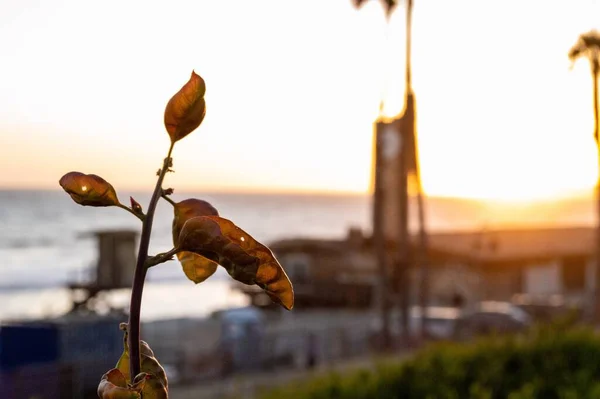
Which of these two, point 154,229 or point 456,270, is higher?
point 154,229

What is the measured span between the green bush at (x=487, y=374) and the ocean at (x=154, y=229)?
6.10ft

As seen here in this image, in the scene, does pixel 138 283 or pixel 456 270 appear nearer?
pixel 138 283

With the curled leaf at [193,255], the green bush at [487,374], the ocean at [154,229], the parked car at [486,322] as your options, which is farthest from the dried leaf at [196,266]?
the parked car at [486,322]

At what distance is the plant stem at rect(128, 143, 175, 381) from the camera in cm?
59

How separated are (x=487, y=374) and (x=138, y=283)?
7419 millimetres

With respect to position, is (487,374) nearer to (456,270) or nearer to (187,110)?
(187,110)

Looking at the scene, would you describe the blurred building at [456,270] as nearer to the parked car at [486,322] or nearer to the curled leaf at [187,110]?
the parked car at [486,322]

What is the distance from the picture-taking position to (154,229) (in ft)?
28.1

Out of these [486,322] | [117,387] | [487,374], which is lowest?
[486,322]

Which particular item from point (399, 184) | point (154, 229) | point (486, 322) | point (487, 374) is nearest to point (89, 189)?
point (487, 374)

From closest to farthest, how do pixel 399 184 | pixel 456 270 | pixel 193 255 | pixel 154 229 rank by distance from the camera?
pixel 193 255 < pixel 154 229 < pixel 399 184 < pixel 456 270

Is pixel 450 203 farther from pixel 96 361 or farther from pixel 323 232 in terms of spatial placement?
pixel 96 361

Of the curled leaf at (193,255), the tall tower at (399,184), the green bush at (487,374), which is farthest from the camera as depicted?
the tall tower at (399,184)

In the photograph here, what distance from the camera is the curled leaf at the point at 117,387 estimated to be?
0.57 meters
